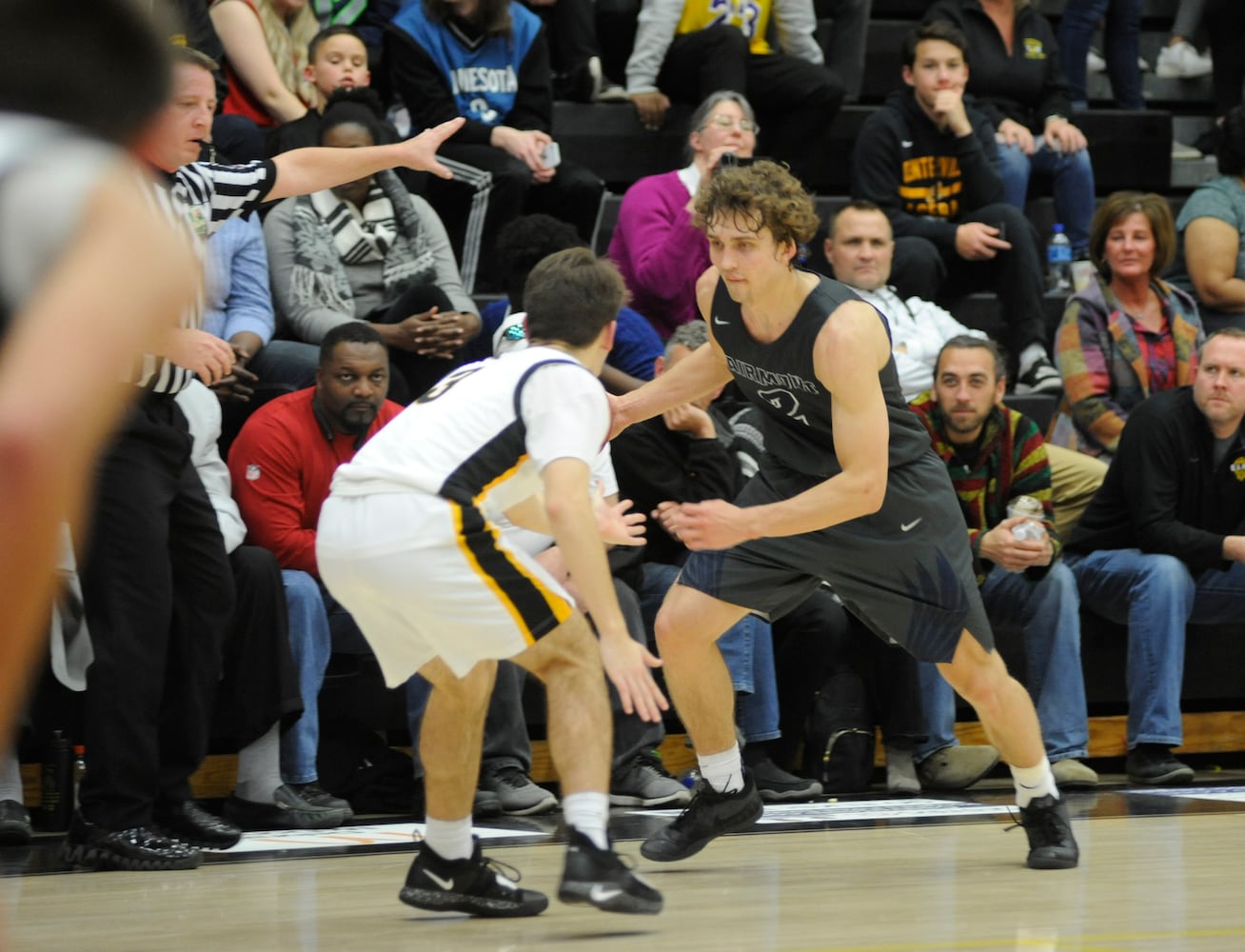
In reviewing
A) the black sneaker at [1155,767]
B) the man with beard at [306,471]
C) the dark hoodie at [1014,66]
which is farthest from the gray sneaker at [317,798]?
the dark hoodie at [1014,66]

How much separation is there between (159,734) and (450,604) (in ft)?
5.27

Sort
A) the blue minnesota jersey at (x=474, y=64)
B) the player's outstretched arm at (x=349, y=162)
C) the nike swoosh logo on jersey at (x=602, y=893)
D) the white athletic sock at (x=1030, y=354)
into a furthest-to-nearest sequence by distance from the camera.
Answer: the white athletic sock at (x=1030, y=354) → the blue minnesota jersey at (x=474, y=64) → the player's outstretched arm at (x=349, y=162) → the nike swoosh logo on jersey at (x=602, y=893)

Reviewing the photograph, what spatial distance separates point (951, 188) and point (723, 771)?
13.7ft

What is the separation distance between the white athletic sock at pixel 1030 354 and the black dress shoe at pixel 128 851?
178 inches

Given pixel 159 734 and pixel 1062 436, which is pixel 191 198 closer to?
pixel 159 734

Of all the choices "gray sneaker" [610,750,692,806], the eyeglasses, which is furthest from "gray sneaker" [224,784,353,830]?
the eyeglasses

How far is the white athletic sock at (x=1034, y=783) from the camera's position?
4184 millimetres

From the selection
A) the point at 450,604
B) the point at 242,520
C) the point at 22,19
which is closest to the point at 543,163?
the point at 242,520

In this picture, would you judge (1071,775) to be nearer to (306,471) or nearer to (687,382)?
(687,382)

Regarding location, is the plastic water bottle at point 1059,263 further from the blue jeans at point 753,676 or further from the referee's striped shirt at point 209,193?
the referee's striped shirt at point 209,193

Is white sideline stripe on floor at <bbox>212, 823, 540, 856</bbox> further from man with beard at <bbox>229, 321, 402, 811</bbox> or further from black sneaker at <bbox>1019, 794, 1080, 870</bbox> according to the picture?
black sneaker at <bbox>1019, 794, 1080, 870</bbox>

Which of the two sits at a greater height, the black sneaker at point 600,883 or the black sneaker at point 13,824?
the black sneaker at point 600,883

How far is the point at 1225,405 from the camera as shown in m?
6.16

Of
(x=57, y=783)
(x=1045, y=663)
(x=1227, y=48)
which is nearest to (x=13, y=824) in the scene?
(x=57, y=783)
